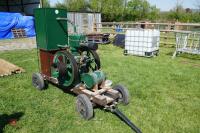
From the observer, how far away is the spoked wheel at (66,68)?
497 cm

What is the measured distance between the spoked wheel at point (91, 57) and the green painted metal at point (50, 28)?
60cm

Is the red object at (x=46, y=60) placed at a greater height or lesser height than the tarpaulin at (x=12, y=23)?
lesser

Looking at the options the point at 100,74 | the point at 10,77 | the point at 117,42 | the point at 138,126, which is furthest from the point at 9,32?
the point at 138,126

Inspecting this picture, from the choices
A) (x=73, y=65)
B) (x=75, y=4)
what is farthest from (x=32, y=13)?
(x=75, y=4)

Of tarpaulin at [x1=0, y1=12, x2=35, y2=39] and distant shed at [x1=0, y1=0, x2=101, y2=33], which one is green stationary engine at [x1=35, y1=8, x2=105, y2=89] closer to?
tarpaulin at [x1=0, y1=12, x2=35, y2=39]

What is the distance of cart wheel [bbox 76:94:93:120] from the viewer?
4480 mm

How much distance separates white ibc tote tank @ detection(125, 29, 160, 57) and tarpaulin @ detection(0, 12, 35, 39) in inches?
466

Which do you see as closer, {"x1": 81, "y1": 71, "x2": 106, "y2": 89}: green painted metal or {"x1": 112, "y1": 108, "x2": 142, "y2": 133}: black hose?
{"x1": 112, "y1": 108, "x2": 142, "y2": 133}: black hose

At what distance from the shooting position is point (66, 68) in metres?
5.16

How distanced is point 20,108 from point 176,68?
19.4ft

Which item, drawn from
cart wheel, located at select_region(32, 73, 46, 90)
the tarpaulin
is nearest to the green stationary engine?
cart wheel, located at select_region(32, 73, 46, 90)

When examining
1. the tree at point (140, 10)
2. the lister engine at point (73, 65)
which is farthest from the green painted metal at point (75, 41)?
the tree at point (140, 10)

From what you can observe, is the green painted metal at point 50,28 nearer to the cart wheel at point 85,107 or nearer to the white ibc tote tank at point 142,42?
the cart wheel at point 85,107

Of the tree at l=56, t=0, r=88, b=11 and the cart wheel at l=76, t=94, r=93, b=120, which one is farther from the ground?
the tree at l=56, t=0, r=88, b=11
